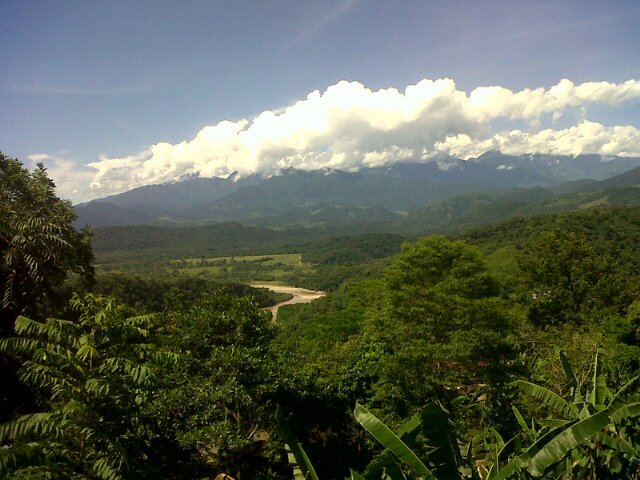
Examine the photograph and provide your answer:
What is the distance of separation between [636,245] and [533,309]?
173 feet

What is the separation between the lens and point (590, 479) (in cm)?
481

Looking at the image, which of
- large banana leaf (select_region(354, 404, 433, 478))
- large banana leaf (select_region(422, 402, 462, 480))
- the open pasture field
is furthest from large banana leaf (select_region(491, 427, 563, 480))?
the open pasture field

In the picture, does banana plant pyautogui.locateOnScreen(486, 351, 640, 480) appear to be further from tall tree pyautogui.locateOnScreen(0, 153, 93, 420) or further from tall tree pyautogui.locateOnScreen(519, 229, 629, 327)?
tall tree pyautogui.locateOnScreen(519, 229, 629, 327)

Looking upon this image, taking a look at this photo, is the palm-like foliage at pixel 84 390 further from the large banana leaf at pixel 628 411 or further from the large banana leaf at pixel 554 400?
the large banana leaf at pixel 628 411

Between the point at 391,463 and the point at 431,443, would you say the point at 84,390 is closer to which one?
the point at 391,463

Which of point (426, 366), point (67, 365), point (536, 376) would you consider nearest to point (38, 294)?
point (67, 365)

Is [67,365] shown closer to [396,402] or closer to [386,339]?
[396,402]

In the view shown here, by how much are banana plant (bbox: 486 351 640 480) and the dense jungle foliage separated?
0.07 feet

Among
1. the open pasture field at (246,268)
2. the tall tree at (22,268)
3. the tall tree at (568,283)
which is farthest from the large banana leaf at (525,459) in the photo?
the open pasture field at (246,268)

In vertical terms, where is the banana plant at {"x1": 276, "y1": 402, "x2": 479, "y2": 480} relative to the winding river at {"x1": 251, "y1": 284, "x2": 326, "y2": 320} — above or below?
above

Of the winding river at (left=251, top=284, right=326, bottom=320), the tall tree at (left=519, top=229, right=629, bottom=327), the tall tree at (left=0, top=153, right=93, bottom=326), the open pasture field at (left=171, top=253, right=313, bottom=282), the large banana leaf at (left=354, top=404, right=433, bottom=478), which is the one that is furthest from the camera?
the open pasture field at (left=171, top=253, right=313, bottom=282)

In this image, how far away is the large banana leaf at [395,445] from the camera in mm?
3588

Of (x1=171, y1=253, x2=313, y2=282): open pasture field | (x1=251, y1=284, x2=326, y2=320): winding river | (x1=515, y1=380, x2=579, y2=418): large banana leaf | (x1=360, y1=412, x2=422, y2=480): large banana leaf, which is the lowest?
(x1=251, y1=284, x2=326, y2=320): winding river

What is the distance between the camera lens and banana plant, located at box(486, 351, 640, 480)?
3.49 metres
